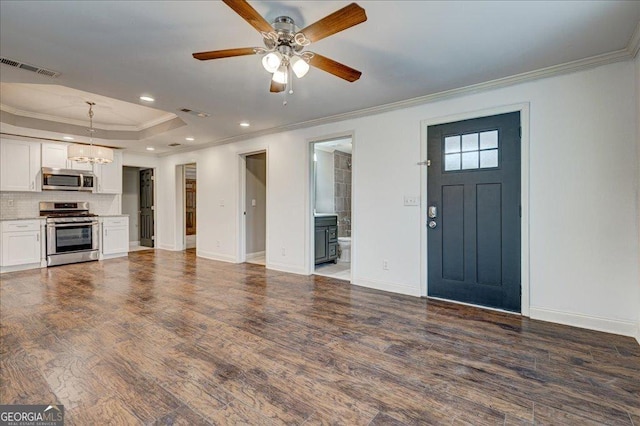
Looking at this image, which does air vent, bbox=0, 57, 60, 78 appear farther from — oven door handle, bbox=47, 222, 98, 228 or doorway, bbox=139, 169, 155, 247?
doorway, bbox=139, 169, 155, 247

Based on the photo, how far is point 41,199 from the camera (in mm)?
6086

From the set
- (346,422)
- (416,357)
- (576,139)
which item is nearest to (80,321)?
(346,422)

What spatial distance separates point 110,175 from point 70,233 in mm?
1515

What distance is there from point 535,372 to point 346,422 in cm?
143

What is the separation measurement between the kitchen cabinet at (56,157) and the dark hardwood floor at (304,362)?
10.6ft

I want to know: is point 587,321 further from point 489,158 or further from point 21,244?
point 21,244

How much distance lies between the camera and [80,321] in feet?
9.80

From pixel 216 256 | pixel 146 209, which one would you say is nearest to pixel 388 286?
pixel 216 256

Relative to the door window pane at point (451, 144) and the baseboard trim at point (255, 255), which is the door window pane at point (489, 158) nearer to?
the door window pane at point (451, 144)

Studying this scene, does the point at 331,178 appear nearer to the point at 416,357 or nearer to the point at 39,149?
the point at 416,357

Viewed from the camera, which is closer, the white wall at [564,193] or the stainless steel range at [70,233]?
the white wall at [564,193]

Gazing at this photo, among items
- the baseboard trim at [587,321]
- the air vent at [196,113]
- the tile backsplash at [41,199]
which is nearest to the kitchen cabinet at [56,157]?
the tile backsplash at [41,199]

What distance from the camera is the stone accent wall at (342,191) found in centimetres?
709
